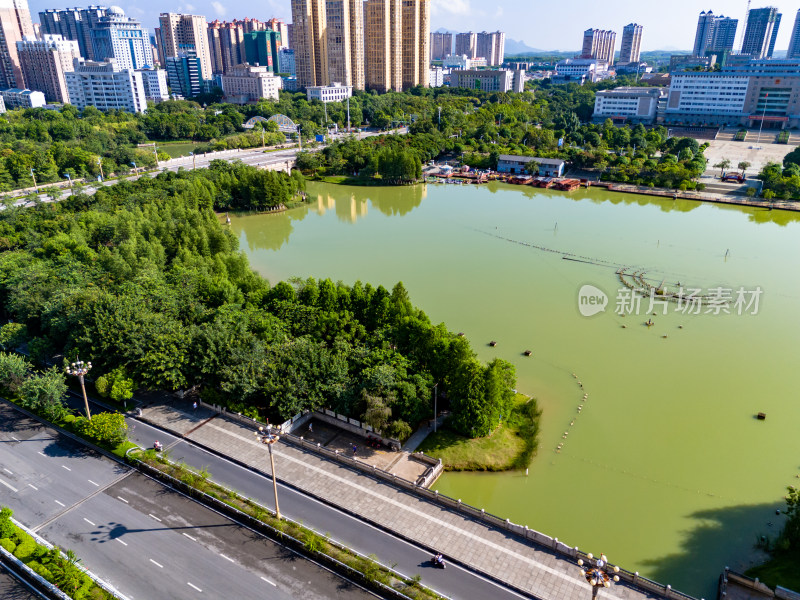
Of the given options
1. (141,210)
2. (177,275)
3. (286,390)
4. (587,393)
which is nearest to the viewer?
(286,390)

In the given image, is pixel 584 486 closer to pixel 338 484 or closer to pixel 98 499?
pixel 338 484

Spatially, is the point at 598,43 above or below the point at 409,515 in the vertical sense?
above

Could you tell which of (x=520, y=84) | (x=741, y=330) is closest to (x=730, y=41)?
(x=520, y=84)

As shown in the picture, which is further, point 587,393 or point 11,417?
point 587,393

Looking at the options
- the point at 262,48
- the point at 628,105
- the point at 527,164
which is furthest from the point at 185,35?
the point at 527,164

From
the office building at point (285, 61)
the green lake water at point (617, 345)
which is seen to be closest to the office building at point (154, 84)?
the office building at point (285, 61)

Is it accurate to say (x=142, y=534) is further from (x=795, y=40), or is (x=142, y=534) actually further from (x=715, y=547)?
(x=795, y=40)
